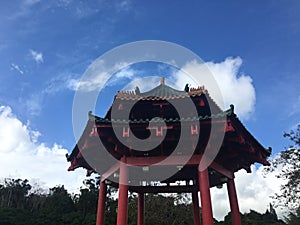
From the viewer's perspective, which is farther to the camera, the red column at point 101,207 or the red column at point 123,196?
the red column at point 101,207

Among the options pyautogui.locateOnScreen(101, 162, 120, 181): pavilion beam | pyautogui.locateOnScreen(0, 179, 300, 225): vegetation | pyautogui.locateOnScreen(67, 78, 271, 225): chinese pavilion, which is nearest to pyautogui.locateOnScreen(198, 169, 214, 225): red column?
pyautogui.locateOnScreen(67, 78, 271, 225): chinese pavilion

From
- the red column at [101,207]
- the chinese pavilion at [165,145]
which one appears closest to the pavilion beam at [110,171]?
the chinese pavilion at [165,145]

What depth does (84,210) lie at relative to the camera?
44750 millimetres

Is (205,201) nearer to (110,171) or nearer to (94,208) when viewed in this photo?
(110,171)

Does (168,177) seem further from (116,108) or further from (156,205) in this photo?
(156,205)

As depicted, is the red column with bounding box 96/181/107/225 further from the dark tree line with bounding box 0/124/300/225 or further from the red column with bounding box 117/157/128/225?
the dark tree line with bounding box 0/124/300/225

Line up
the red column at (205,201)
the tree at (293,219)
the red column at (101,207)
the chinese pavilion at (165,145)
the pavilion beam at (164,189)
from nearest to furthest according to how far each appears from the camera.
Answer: the red column at (205,201) → the chinese pavilion at (165,145) → the red column at (101,207) → the pavilion beam at (164,189) → the tree at (293,219)

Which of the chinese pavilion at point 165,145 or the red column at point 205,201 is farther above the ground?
the chinese pavilion at point 165,145

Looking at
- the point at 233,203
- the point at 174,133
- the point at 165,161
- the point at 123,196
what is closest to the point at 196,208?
the point at 233,203

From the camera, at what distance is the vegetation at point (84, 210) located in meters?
30.1

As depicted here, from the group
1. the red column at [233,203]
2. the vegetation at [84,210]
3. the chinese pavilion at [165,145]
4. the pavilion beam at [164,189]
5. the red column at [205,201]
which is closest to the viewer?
the red column at [205,201]

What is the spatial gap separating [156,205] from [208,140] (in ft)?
76.8

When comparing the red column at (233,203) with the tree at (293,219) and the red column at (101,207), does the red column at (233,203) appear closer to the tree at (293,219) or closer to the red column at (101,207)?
the red column at (101,207)

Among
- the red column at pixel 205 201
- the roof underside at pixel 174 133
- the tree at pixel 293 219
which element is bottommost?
the red column at pixel 205 201
